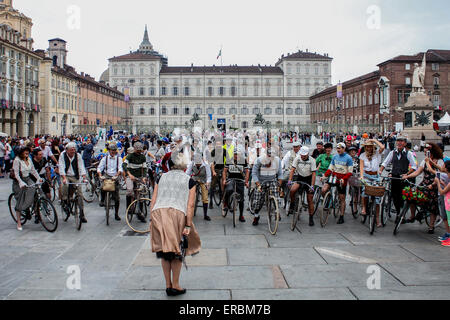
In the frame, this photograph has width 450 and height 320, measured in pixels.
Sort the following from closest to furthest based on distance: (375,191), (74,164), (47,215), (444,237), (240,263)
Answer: (240,263) < (444,237) < (375,191) < (47,215) < (74,164)

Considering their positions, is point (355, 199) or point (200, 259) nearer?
point (200, 259)

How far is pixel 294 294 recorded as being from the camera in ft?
15.5

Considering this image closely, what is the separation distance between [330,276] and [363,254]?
50.8 inches

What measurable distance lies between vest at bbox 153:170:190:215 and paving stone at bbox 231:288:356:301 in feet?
3.75

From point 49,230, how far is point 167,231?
14.4 feet

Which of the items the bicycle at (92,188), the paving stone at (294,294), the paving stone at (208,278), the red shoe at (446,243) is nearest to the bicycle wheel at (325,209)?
the red shoe at (446,243)

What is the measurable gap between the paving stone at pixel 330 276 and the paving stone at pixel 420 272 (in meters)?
0.16

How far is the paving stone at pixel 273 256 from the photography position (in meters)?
5.94

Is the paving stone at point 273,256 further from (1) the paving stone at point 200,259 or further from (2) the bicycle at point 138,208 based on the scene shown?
(2) the bicycle at point 138,208

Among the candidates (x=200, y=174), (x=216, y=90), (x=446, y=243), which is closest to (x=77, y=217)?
(x=200, y=174)

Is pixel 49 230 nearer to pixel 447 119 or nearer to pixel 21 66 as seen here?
pixel 447 119

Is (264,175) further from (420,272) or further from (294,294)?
(294,294)

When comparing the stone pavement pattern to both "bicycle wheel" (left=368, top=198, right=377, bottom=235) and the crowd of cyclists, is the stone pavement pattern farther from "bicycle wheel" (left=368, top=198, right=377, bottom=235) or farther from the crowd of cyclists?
the crowd of cyclists

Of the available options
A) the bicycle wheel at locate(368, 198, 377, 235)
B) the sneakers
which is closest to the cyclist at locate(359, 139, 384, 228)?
the bicycle wheel at locate(368, 198, 377, 235)
